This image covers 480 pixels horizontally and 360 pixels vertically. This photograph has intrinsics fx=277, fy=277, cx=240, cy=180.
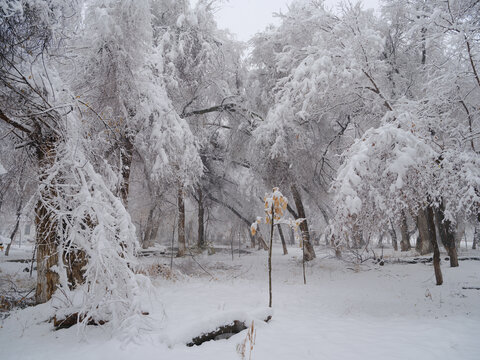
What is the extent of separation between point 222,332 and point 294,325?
1.47m

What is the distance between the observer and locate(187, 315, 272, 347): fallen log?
405 centimetres

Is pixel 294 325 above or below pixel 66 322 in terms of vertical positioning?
below

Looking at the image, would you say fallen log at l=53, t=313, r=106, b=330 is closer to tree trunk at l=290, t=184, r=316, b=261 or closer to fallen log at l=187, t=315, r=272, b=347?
fallen log at l=187, t=315, r=272, b=347

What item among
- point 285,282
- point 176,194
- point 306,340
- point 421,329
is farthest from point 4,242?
point 285,282

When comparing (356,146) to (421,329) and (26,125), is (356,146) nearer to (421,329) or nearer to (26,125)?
(421,329)

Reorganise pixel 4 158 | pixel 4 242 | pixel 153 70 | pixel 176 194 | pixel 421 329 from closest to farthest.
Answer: pixel 4 242
pixel 421 329
pixel 4 158
pixel 153 70
pixel 176 194

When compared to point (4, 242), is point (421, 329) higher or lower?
lower

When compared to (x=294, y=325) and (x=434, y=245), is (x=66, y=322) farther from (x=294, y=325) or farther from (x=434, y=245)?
(x=434, y=245)

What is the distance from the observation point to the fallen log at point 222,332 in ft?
13.3

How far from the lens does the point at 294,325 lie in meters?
5.02

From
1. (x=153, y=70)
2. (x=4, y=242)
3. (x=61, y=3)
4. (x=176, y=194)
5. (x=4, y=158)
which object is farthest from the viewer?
(x=176, y=194)

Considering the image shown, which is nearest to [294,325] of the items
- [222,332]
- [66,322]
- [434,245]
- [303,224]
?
[222,332]

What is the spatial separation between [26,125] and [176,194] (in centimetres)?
547

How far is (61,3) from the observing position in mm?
4047
